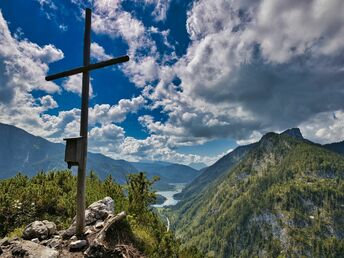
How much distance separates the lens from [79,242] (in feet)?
37.0

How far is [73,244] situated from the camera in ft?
36.8

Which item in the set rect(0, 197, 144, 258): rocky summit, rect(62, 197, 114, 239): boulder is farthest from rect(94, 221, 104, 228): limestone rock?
rect(62, 197, 114, 239): boulder

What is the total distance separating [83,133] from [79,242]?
457 cm

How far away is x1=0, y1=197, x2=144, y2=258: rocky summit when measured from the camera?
10.1 metres

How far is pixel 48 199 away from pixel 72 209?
8.13 feet

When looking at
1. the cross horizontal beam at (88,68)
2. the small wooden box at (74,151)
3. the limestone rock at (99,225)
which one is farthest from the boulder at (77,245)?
the cross horizontal beam at (88,68)

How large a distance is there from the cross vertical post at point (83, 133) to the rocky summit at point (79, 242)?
0.75 m

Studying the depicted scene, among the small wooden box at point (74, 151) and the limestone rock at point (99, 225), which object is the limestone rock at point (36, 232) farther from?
the small wooden box at point (74, 151)

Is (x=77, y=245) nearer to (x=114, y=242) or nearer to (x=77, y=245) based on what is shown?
(x=77, y=245)

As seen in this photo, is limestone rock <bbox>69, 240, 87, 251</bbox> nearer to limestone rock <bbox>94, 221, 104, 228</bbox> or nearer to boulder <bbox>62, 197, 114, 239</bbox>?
limestone rock <bbox>94, 221, 104, 228</bbox>

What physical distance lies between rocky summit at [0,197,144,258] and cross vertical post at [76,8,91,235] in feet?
2.47

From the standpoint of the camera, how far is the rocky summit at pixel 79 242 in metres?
10.1

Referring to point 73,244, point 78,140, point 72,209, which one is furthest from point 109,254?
point 72,209

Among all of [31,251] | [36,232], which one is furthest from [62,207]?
[31,251]
